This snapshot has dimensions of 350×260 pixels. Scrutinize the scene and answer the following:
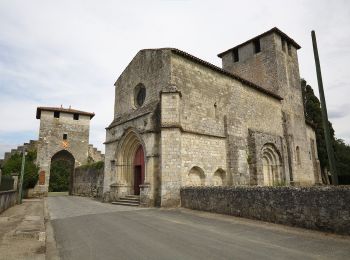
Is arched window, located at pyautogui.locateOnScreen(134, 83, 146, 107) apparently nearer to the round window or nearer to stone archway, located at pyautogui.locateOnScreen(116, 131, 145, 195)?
the round window

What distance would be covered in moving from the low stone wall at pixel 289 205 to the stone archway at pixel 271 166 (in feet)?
27.3

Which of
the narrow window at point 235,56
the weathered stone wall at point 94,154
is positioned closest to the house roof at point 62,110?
the weathered stone wall at point 94,154

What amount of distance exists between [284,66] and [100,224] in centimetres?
1971

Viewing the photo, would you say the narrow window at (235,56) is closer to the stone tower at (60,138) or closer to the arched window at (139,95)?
the arched window at (139,95)

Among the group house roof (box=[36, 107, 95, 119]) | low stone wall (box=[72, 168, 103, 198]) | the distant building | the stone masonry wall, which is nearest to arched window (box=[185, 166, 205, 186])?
the stone masonry wall

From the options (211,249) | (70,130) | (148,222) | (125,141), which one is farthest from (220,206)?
(70,130)

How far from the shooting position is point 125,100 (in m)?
16.3

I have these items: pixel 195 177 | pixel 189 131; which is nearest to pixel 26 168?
pixel 195 177

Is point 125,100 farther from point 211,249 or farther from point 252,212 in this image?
point 211,249

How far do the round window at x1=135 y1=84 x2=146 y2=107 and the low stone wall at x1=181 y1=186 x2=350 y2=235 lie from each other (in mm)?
7475

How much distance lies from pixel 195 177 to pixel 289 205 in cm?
641

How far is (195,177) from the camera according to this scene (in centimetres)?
1286

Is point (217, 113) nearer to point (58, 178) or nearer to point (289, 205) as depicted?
point (289, 205)

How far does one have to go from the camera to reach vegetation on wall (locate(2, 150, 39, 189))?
64.0 feet
